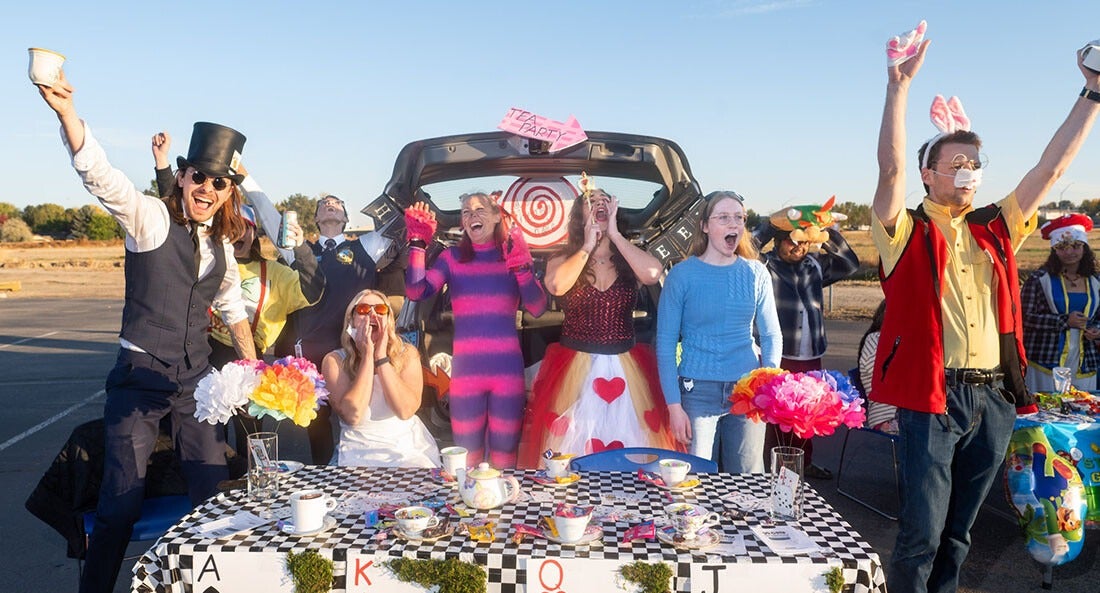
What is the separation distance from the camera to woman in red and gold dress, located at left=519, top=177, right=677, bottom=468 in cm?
395

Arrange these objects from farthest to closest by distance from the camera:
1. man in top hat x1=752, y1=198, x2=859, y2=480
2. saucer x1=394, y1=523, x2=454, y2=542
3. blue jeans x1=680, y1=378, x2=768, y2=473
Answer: man in top hat x1=752, y1=198, x2=859, y2=480 < blue jeans x1=680, y1=378, x2=768, y2=473 < saucer x1=394, y1=523, x2=454, y2=542

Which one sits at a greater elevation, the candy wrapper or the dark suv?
the dark suv

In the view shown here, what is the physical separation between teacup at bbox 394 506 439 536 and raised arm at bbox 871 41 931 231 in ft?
6.42

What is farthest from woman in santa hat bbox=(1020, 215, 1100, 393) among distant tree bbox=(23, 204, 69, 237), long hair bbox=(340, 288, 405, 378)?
distant tree bbox=(23, 204, 69, 237)

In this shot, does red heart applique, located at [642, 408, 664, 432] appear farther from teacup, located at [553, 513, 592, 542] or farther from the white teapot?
teacup, located at [553, 513, 592, 542]

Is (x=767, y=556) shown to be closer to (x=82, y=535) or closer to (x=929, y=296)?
(x=929, y=296)

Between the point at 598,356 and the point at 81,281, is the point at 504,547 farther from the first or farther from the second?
the point at 81,281

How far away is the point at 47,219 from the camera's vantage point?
69.8 meters

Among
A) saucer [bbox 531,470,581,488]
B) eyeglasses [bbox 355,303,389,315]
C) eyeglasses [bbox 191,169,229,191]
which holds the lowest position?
saucer [bbox 531,470,581,488]

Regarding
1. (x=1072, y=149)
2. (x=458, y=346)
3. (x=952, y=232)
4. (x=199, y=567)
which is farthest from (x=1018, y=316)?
(x=199, y=567)

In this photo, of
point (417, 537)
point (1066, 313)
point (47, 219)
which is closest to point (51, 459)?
point (417, 537)

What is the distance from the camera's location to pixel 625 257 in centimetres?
396

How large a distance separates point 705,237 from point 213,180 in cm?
233

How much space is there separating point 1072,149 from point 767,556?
1.98 meters
